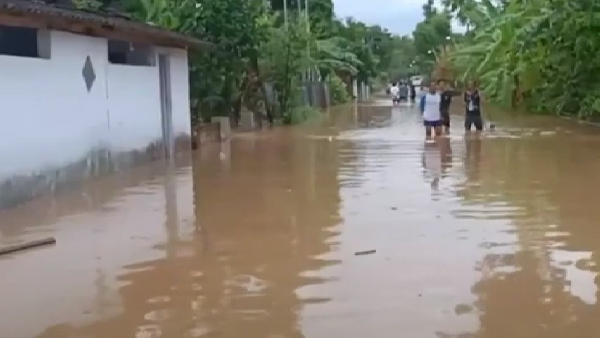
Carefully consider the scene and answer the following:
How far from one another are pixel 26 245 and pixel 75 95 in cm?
634

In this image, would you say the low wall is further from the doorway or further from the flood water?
the doorway

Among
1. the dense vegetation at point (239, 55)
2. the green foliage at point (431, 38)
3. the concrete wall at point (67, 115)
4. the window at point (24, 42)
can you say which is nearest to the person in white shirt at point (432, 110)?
the dense vegetation at point (239, 55)

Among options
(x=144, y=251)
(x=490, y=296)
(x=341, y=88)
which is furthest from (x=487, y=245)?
(x=341, y=88)

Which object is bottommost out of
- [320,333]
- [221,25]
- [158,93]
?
[320,333]

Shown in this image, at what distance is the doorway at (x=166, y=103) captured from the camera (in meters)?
21.7

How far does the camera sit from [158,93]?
21.2m

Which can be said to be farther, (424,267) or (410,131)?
(410,131)

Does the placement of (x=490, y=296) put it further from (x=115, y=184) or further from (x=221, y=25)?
(x=221, y=25)

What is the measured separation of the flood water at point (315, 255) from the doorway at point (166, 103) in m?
3.63

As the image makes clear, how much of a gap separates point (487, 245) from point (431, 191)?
14.5 ft

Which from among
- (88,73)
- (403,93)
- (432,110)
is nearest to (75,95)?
(88,73)

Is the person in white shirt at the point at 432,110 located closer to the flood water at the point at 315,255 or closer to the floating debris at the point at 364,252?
the flood water at the point at 315,255

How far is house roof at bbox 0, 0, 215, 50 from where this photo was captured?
13.0 meters

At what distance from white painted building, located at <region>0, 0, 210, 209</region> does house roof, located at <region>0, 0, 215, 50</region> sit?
3 cm
